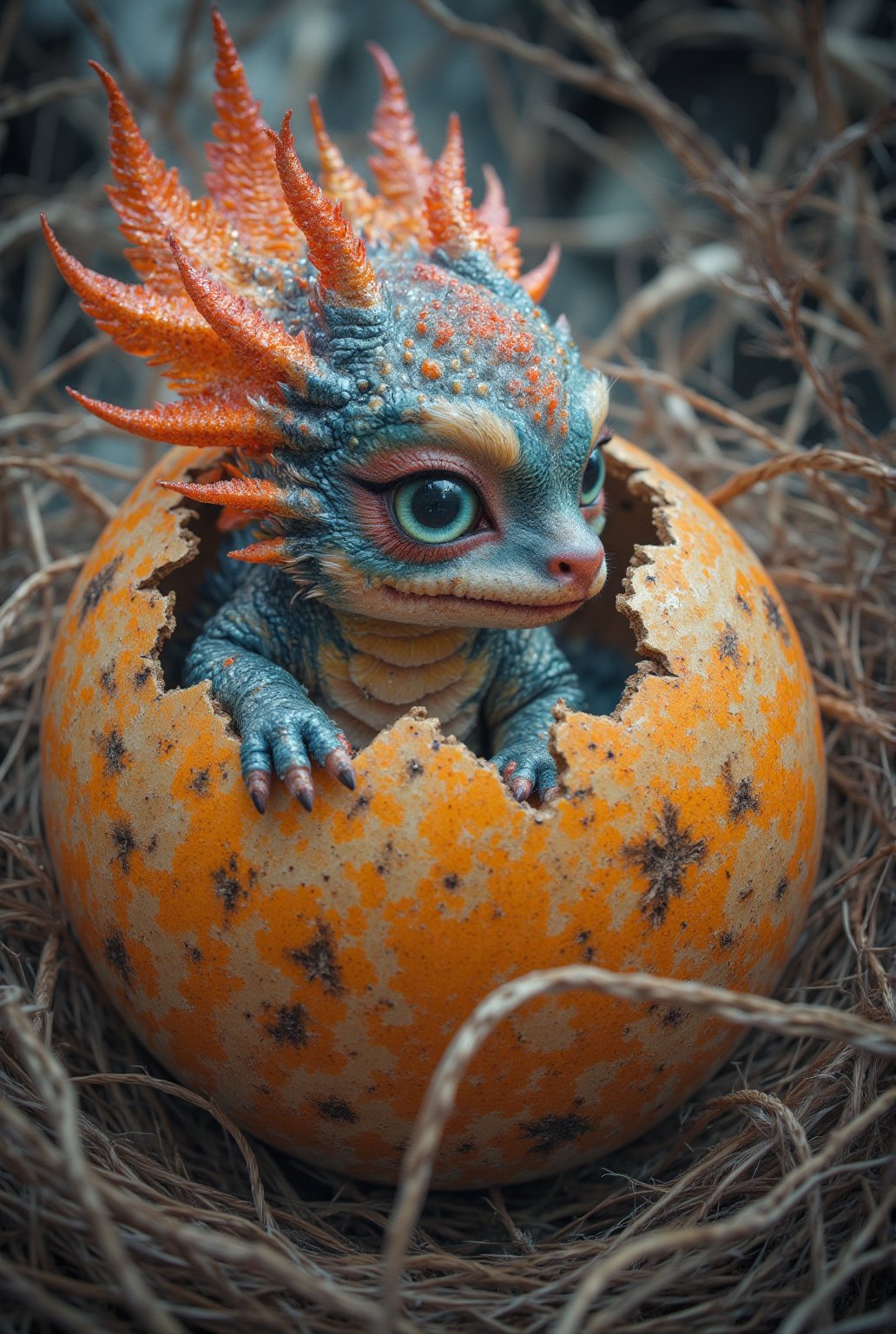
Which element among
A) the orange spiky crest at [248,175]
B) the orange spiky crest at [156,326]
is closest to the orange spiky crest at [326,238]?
the orange spiky crest at [156,326]

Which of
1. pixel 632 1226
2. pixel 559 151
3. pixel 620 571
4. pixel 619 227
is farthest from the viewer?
pixel 559 151

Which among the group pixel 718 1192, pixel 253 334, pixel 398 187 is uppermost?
pixel 398 187

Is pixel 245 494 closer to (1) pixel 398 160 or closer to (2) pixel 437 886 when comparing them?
(2) pixel 437 886

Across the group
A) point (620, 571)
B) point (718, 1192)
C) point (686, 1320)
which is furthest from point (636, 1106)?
point (620, 571)

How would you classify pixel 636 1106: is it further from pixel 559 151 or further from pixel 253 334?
pixel 559 151

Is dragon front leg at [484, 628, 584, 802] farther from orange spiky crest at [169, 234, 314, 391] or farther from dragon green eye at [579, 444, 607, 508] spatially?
orange spiky crest at [169, 234, 314, 391]

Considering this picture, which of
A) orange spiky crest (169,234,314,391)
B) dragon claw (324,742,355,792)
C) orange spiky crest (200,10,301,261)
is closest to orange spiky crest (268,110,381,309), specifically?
orange spiky crest (169,234,314,391)

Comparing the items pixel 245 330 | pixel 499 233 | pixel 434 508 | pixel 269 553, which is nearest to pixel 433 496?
pixel 434 508
